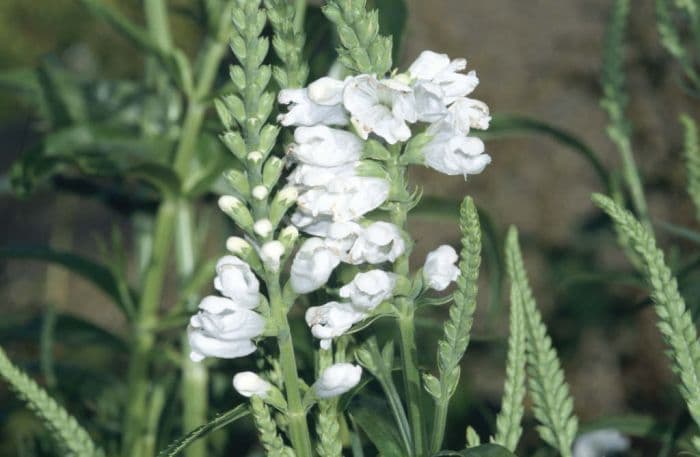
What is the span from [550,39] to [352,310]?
1176mm

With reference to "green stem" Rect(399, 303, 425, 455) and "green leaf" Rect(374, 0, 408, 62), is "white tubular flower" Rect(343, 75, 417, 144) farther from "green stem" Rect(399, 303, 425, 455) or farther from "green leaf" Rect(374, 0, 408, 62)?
"green leaf" Rect(374, 0, 408, 62)

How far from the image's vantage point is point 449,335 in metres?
0.39

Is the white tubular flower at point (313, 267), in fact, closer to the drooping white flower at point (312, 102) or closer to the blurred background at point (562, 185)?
the drooping white flower at point (312, 102)

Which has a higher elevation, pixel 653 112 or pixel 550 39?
pixel 550 39

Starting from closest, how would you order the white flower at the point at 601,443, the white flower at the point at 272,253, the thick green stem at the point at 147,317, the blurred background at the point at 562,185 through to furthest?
the white flower at the point at 272,253
the white flower at the point at 601,443
the thick green stem at the point at 147,317
the blurred background at the point at 562,185

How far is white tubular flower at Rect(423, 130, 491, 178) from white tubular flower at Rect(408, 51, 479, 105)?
0.05 ft

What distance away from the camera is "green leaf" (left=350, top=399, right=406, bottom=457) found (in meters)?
0.45

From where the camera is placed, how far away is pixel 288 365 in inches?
15.8

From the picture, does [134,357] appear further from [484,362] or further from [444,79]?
[484,362]

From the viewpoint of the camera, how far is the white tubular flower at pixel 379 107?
40cm

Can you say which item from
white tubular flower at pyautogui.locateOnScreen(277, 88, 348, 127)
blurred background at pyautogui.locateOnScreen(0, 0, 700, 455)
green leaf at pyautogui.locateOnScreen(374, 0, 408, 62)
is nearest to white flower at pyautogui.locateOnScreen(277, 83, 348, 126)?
white tubular flower at pyautogui.locateOnScreen(277, 88, 348, 127)

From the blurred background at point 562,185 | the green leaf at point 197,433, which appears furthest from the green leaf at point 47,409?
the blurred background at point 562,185

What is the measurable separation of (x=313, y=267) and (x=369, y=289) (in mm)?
24

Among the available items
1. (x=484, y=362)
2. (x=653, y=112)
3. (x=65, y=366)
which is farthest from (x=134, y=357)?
(x=653, y=112)
